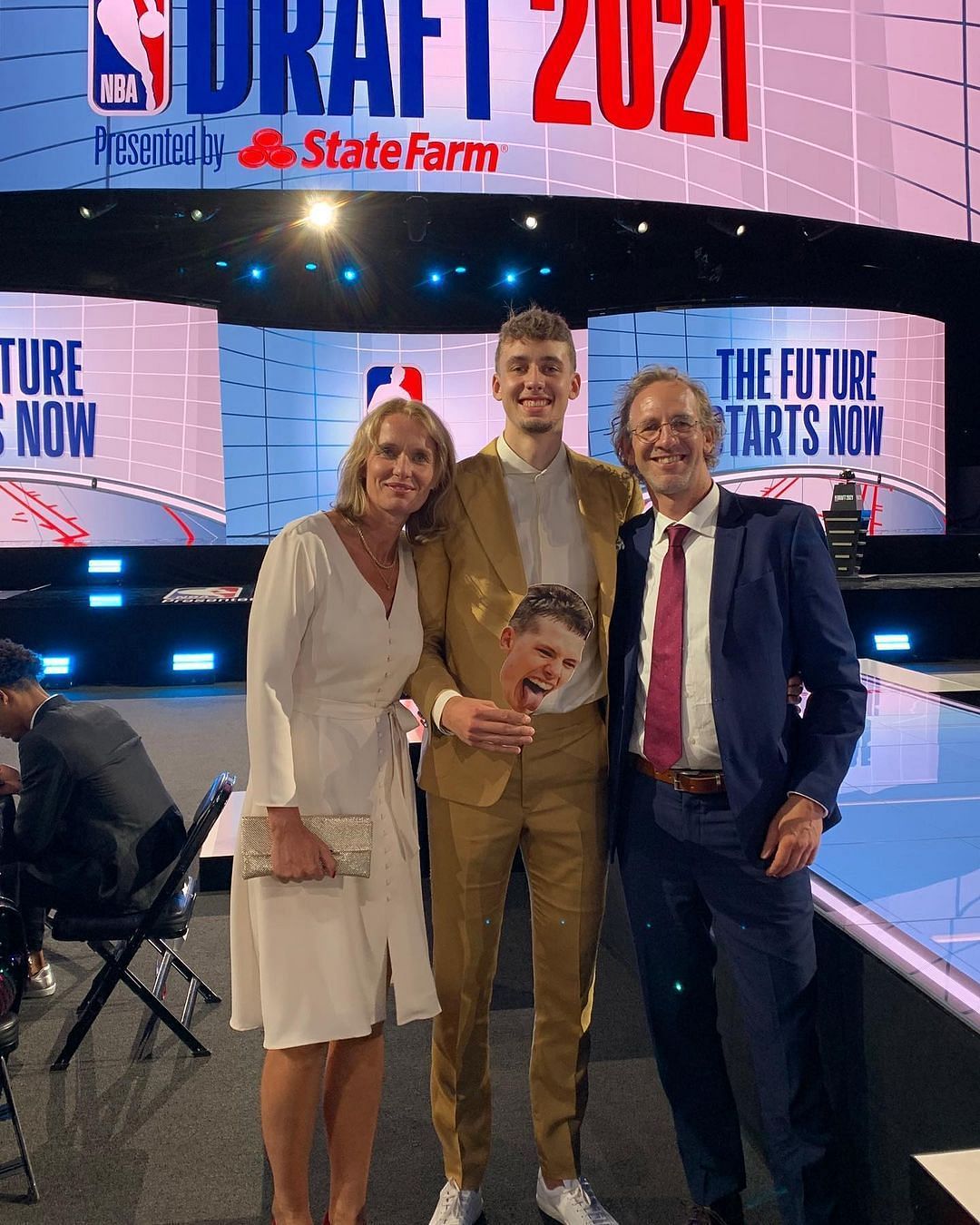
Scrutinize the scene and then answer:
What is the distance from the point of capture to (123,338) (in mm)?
8453

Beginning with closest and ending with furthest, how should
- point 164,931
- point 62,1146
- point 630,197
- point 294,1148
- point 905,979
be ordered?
1. point 905,979
2. point 294,1148
3. point 62,1146
4. point 164,931
5. point 630,197

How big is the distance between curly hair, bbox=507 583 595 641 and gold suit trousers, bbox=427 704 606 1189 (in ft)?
0.88

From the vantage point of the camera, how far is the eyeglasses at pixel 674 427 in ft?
5.62

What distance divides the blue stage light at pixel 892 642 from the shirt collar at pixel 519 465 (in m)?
6.68

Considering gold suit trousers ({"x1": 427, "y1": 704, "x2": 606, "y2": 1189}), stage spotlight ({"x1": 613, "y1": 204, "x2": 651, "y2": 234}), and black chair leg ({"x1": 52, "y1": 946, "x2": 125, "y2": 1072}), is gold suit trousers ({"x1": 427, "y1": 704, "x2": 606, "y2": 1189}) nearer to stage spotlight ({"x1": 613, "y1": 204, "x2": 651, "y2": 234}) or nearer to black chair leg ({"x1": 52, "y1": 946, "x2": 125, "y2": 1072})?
black chair leg ({"x1": 52, "y1": 946, "x2": 125, "y2": 1072})

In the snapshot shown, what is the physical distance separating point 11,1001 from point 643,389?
1.82m

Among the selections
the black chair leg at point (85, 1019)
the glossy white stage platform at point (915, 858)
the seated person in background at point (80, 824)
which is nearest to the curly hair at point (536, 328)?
the glossy white stage platform at point (915, 858)

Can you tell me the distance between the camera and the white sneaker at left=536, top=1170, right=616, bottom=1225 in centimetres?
193

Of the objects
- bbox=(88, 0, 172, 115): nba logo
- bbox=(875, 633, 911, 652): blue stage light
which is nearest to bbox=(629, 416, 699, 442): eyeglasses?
bbox=(88, 0, 172, 115): nba logo

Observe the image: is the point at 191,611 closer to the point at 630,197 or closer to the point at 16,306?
the point at 16,306

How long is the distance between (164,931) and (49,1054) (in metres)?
0.47

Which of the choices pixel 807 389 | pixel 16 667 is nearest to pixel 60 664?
pixel 16 667

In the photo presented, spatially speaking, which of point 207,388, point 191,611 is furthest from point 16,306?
point 191,611

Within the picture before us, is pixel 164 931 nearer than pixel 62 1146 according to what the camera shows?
No
